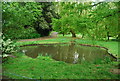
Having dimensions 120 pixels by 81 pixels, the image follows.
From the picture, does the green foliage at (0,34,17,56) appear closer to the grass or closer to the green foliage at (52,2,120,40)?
the grass

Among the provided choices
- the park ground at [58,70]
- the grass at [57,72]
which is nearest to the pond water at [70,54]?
the park ground at [58,70]

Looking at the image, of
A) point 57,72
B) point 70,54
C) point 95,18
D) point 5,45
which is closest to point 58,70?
point 57,72

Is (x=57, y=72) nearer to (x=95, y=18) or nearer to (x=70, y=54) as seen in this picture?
(x=95, y=18)

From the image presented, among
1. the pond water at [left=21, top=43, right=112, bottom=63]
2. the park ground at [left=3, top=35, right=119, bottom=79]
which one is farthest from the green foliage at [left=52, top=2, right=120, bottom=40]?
the pond water at [left=21, top=43, right=112, bottom=63]

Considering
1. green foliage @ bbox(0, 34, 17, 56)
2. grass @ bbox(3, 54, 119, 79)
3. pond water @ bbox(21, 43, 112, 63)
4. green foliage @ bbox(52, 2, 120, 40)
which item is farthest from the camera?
pond water @ bbox(21, 43, 112, 63)

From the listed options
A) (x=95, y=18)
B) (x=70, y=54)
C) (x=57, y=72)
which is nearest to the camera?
(x=95, y=18)

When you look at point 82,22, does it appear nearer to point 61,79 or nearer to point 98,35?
point 98,35

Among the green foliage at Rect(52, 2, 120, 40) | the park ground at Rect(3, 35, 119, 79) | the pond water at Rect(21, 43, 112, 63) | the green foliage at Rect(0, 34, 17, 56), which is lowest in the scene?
the pond water at Rect(21, 43, 112, 63)

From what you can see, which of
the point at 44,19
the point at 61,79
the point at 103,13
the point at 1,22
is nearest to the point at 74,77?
the point at 61,79

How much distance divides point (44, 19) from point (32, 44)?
9011 millimetres

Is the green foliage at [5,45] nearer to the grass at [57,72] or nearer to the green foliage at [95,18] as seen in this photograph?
the grass at [57,72]

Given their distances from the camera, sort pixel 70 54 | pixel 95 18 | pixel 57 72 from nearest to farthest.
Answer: pixel 95 18
pixel 57 72
pixel 70 54

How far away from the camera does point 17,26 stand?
7719 mm

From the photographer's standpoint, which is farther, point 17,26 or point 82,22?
point 17,26
